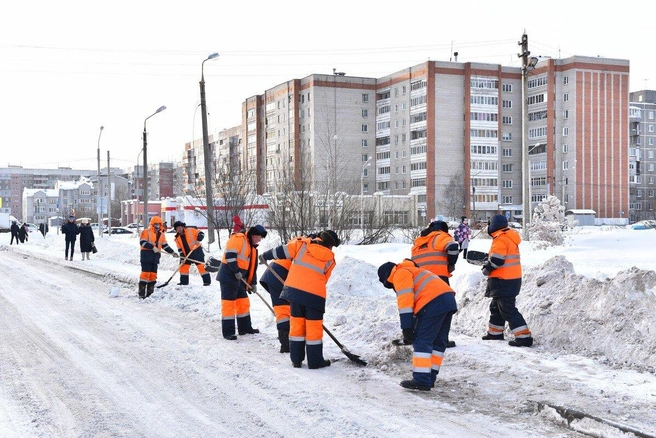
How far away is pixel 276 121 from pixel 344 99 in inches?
465

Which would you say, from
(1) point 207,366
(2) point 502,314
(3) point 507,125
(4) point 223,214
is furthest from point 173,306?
(3) point 507,125

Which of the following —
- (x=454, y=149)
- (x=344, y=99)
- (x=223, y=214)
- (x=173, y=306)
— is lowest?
(x=173, y=306)

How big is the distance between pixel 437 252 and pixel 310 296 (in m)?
2.28

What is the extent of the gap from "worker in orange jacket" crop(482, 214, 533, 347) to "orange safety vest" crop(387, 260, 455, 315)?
224 centimetres

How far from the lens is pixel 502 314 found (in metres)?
8.80

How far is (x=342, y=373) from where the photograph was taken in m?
7.40

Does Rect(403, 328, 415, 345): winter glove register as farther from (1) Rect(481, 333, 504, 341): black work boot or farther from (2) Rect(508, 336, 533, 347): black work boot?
(1) Rect(481, 333, 504, 341): black work boot

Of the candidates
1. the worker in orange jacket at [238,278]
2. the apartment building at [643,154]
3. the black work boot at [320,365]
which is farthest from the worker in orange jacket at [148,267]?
the apartment building at [643,154]

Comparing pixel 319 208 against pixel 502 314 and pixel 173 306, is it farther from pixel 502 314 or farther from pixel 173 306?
pixel 502 314

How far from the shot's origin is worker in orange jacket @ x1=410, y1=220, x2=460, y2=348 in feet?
29.5

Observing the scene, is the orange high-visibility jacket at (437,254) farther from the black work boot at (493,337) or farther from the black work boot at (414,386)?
the black work boot at (414,386)

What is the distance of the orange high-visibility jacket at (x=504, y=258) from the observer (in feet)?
28.8

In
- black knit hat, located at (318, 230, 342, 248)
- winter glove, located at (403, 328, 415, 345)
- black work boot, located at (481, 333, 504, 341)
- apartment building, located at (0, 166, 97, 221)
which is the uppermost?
apartment building, located at (0, 166, 97, 221)

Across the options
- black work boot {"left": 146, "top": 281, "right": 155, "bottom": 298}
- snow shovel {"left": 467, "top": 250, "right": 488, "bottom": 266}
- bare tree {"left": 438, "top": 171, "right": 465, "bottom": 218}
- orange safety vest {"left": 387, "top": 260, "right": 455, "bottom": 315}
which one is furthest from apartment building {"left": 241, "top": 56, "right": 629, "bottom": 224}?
orange safety vest {"left": 387, "top": 260, "right": 455, "bottom": 315}
